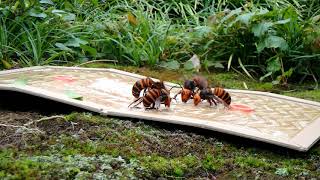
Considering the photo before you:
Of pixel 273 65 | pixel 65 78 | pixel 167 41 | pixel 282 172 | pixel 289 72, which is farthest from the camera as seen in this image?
pixel 167 41

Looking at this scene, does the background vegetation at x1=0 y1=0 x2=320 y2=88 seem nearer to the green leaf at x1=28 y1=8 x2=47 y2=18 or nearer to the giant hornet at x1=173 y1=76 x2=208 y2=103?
the green leaf at x1=28 y1=8 x2=47 y2=18

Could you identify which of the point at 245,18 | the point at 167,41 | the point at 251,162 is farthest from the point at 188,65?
the point at 251,162

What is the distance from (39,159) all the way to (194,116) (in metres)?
0.80

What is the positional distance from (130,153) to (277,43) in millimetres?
2046

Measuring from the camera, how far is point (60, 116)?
8.16 ft

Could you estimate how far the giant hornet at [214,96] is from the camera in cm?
277

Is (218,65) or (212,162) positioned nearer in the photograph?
(212,162)

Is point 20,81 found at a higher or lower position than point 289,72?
higher

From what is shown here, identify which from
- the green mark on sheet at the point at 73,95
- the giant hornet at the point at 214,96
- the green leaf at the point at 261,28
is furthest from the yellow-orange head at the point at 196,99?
the green leaf at the point at 261,28

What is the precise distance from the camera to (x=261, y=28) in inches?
159

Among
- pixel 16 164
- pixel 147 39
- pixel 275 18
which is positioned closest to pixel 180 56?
pixel 147 39

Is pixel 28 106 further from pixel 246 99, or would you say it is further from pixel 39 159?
pixel 246 99

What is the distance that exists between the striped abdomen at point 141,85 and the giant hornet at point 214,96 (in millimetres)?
227

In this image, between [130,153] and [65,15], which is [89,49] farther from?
[130,153]
